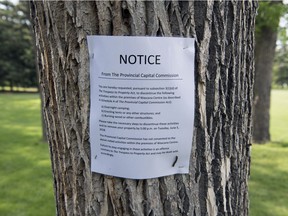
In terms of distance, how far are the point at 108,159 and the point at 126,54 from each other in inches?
15.2

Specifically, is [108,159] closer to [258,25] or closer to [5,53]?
[258,25]

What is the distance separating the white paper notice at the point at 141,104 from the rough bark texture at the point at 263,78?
7.27 metres

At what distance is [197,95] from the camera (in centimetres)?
125

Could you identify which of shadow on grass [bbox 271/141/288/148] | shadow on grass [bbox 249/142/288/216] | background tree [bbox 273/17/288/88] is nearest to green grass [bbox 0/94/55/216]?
shadow on grass [bbox 249/142/288/216]

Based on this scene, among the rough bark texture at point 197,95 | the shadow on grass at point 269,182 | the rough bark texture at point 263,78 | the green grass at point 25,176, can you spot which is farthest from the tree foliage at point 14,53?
the rough bark texture at point 197,95

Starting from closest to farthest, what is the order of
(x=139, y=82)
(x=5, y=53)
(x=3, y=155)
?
(x=139, y=82) < (x=3, y=155) < (x=5, y=53)

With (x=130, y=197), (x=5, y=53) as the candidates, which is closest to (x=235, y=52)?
(x=130, y=197)

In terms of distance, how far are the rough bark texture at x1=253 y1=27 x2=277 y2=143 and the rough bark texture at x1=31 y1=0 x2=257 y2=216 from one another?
22.9 ft

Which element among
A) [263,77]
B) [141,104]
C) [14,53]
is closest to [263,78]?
[263,77]

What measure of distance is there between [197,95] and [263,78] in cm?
730

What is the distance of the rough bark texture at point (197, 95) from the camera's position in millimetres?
1186

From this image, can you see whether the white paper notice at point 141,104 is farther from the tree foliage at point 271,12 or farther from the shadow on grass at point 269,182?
the tree foliage at point 271,12

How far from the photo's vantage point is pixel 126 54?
1.17m

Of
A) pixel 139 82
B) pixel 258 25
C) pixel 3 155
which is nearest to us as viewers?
pixel 139 82
